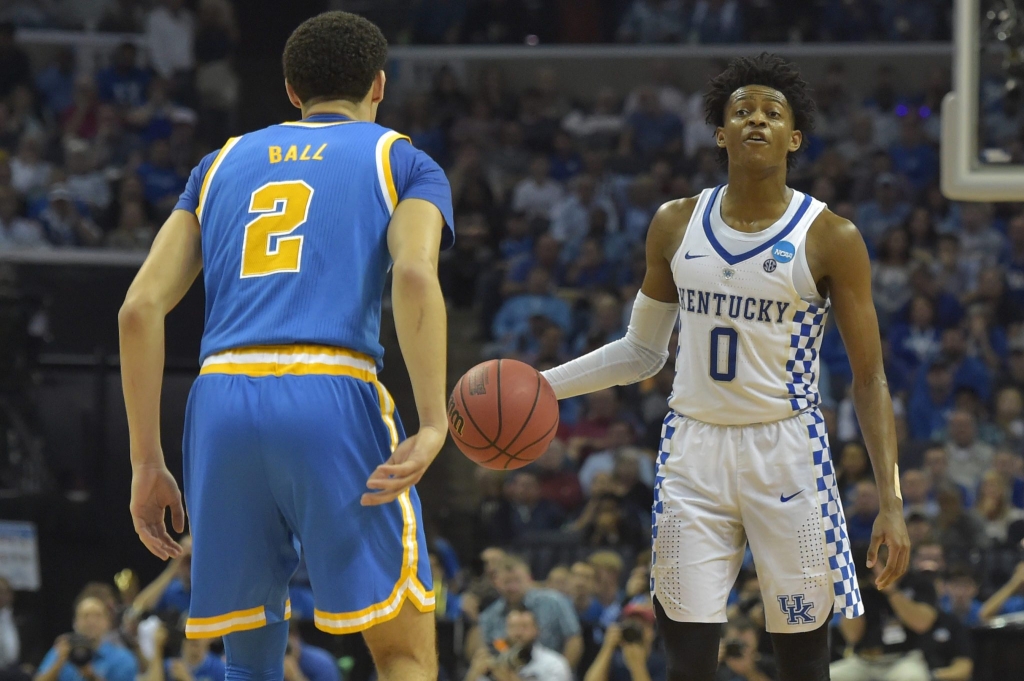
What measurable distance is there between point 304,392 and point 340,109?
903 mm

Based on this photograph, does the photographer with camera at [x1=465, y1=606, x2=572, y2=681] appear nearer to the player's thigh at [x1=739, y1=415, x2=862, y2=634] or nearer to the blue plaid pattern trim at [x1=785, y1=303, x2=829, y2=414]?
the player's thigh at [x1=739, y1=415, x2=862, y2=634]

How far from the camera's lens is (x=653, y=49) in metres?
17.3

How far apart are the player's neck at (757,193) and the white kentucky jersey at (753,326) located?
56 millimetres

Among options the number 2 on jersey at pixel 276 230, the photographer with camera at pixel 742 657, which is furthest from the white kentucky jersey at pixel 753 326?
the photographer with camera at pixel 742 657

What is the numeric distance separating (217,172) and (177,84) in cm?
1323

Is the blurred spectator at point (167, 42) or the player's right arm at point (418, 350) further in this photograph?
the blurred spectator at point (167, 42)

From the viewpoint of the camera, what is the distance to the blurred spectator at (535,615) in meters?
9.32

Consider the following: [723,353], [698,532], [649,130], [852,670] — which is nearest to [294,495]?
[698,532]

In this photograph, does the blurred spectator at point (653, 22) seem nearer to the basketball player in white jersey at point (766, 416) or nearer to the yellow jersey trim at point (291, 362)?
the basketball player in white jersey at point (766, 416)

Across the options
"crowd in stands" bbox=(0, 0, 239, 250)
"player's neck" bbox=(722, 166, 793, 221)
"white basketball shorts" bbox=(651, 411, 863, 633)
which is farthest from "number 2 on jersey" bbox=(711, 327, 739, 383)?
"crowd in stands" bbox=(0, 0, 239, 250)

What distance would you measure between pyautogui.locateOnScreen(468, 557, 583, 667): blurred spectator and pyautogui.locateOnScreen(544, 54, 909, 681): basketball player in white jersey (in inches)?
182

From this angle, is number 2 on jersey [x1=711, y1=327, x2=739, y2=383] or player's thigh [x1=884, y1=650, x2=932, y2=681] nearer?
number 2 on jersey [x1=711, y1=327, x2=739, y2=383]

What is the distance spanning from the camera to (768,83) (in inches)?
191

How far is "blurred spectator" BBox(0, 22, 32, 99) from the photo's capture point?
53.9 ft
